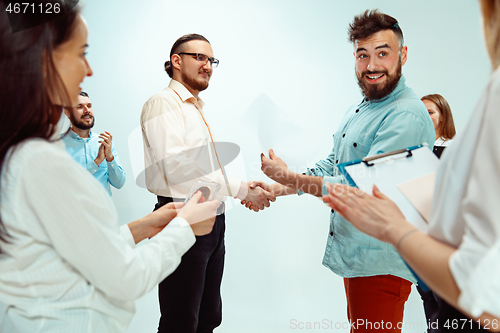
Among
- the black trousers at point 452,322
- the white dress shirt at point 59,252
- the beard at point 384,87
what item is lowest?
the black trousers at point 452,322

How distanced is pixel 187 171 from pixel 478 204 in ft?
4.12

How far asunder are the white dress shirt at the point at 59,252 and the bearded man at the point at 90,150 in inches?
72.1

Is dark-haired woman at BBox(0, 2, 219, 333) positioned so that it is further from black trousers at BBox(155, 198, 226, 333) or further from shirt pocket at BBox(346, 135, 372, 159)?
shirt pocket at BBox(346, 135, 372, 159)

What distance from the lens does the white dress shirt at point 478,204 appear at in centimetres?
42

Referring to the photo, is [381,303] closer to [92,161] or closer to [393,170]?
[393,170]

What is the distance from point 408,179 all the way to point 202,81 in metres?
1.38

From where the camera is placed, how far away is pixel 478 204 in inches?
17.9

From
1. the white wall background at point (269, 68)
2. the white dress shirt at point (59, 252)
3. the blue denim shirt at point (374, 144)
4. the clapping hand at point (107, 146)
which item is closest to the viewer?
the white dress shirt at point (59, 252)

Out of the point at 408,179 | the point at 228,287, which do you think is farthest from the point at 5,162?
the point at 228,287

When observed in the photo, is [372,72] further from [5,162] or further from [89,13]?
[89,13]

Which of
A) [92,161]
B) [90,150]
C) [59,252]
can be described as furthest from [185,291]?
[90,150]

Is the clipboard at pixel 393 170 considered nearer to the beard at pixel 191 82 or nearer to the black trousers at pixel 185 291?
the black trousers at pixel 185 291

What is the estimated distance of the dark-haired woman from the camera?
57 centimetres

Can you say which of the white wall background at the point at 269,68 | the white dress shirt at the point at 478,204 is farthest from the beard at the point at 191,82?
the white dress shirt at the point at 478,204
